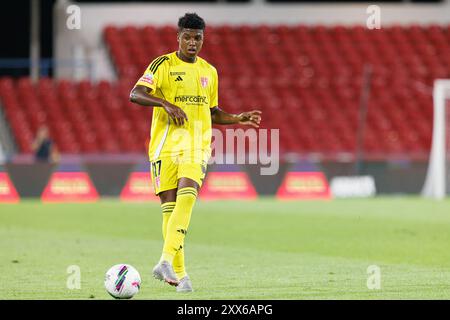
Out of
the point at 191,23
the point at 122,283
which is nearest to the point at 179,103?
the point at 191,23

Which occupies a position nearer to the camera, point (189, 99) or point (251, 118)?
point (189, 99)

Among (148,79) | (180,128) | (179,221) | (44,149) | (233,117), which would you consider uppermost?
(44,149)

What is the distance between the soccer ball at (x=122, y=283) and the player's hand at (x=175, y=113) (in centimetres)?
138

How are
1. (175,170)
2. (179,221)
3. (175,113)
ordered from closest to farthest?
(175,113) < (179,221) < (175,170)

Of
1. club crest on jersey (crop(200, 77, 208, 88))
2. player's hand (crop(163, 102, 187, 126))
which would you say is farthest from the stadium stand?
player's hand (crop(163, 102, 187, 126))

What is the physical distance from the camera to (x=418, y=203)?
953 inches

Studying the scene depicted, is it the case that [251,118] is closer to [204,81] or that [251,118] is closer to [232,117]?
[232,117]

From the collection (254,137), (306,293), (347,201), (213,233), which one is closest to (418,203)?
(347,201)

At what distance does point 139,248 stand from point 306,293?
5141 mm

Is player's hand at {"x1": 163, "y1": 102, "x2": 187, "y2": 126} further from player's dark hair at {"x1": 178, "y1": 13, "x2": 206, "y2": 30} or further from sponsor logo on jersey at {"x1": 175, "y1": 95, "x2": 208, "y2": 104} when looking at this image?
player's dark hair at {"x1": 178, "y1": 13, "x2": 206, "y2": 30}

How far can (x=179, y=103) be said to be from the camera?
33.4 ft

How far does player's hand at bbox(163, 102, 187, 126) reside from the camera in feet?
32.0

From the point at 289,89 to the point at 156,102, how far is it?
24.4 meters

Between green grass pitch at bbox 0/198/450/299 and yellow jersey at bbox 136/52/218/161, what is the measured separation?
1.31m
